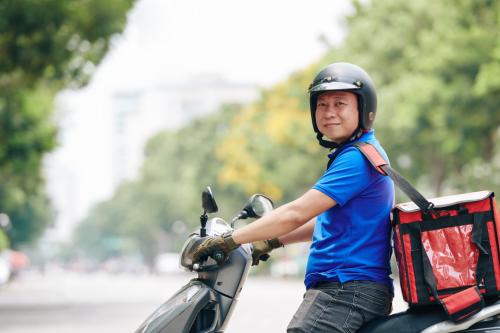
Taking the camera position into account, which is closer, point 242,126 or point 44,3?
point 44,3

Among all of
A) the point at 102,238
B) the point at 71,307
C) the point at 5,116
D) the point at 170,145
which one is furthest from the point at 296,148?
the point at 102,238

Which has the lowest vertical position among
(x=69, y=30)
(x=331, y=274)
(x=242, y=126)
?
(x=331, y=274)

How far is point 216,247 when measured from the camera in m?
3.73

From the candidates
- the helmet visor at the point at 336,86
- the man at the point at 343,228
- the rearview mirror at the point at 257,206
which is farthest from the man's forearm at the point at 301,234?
the helmet visor at the point at 336,86

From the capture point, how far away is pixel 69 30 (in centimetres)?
2111

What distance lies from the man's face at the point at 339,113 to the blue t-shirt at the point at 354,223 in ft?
0.30

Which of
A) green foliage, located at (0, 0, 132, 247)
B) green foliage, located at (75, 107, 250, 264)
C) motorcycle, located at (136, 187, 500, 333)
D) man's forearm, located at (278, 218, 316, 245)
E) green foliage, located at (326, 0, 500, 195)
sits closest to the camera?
motorcycle, located at (136, 187, 500, 333)

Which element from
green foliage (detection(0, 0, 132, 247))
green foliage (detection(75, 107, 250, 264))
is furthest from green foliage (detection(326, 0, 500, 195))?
green foliage (detection(75, 107, 250, 264))

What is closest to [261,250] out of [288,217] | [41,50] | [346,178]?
[288,217]

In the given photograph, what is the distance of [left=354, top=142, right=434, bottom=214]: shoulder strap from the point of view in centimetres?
341

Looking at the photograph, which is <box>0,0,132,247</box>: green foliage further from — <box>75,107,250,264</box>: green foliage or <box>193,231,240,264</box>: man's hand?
<box>75,107,250,264</box>: green foliage

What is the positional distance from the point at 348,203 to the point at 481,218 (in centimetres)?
46

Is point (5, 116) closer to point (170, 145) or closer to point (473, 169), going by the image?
point (473, 169)

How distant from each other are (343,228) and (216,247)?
450 millimetres
